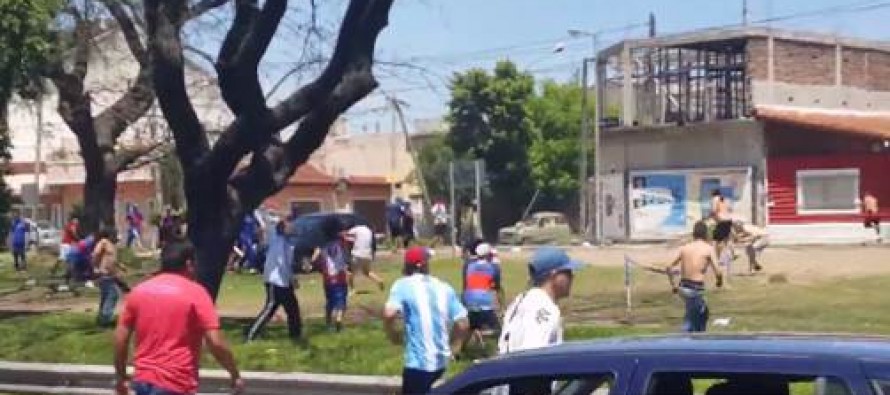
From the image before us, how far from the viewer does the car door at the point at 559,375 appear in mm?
5223

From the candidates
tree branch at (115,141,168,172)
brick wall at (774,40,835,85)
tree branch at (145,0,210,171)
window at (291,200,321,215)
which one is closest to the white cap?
tree branch at (145,0,210,171)

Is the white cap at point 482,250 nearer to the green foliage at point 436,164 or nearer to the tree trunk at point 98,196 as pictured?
the tree trunk at point 98,196

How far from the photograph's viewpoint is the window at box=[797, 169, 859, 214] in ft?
152

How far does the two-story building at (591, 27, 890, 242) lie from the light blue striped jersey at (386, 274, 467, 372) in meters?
36.5

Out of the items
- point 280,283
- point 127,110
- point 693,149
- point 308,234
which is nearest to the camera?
point 280,283

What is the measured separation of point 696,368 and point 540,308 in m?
3.71

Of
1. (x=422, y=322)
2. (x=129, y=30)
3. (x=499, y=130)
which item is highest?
(x=499, y=130)

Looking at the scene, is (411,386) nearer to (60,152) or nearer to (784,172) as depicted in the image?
(784,172)

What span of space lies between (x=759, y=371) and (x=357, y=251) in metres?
23.5

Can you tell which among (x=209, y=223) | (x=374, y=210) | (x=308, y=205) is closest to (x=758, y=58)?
(x=308, y=205)

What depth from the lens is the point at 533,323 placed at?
8.77 metres

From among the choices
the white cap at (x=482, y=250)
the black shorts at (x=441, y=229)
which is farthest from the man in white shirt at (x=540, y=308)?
the black shorts at (x=441, y=229)

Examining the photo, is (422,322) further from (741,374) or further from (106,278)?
(106,278)

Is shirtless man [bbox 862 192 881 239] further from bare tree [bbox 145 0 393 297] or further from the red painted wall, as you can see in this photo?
bare tree [bbox 145 0 393 297]
